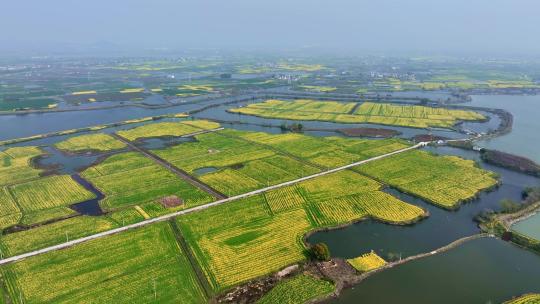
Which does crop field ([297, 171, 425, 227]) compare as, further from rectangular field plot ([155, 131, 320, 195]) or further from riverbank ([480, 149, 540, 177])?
riverbank ([480, 149, 540, 177])

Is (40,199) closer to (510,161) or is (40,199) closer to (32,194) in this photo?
(32,194)

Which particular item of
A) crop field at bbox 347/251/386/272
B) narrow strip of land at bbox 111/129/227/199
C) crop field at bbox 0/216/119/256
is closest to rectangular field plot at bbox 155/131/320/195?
narrow strip of land at bbox 111/129/227/199

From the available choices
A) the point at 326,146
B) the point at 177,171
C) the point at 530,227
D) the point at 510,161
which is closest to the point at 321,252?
the point at 530,227

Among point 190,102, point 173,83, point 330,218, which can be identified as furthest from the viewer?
point 173,83

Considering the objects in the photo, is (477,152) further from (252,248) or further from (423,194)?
(252,248)

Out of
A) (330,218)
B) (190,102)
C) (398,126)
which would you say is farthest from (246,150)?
(190,102)

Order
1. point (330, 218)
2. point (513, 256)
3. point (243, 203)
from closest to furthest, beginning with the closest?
1. point (513, 256)
2. point (330, 218)
3. point (243, 203)

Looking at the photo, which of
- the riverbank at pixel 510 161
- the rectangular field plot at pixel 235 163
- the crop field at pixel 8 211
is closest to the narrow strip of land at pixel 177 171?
the rectangular field plot at pixel 235 163
